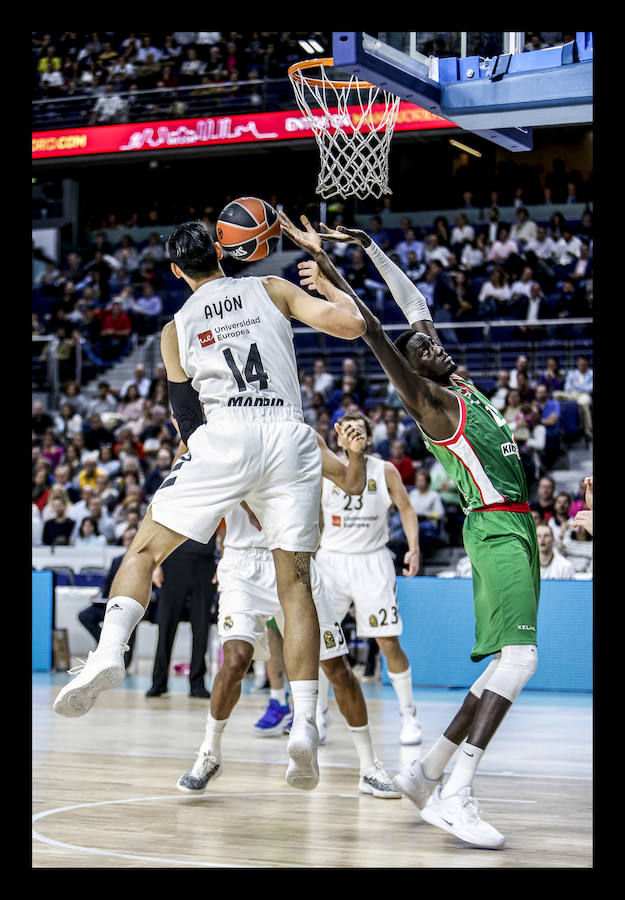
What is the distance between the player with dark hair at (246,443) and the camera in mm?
4594

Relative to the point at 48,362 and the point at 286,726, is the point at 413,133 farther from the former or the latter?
the point at 286,726

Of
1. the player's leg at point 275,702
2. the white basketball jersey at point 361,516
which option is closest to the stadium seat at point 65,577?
the player's leg at point 275,702

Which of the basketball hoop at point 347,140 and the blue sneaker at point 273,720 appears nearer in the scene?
the basketball hoop at point 347,140

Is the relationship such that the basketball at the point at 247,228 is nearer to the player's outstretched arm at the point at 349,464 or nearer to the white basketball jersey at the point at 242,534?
the player's outstretched arm at the point at 349,464

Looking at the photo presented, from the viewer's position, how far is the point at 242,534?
23.8 feet

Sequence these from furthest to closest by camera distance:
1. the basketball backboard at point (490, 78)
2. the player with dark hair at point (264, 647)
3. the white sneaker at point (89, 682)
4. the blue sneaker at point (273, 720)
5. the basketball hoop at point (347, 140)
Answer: the blue sneaker at point (273, 720) < the basketball hoop at point (347, 140) < the player with dark hair at point (264, 647) < the basketball backboard at point (490, 78) < the white sneaker at point (89, 682)

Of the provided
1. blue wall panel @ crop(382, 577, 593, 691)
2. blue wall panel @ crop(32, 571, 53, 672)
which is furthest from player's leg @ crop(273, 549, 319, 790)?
blue wall panel @ crop(32, 571, 53, 672)

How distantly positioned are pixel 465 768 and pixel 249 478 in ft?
5.44

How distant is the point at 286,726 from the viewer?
29.3 feet

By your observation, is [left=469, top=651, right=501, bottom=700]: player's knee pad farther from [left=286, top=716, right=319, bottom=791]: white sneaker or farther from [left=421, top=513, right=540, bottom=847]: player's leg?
[left=286, top=716, right=319, bottom=791]: white sneaker

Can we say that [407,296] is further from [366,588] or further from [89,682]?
[366,588]

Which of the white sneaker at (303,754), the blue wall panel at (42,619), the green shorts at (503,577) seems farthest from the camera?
the blue wall panel at (42,619)

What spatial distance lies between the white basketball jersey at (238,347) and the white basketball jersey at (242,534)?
8.09 ft

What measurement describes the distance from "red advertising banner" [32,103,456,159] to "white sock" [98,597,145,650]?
14791 mm
